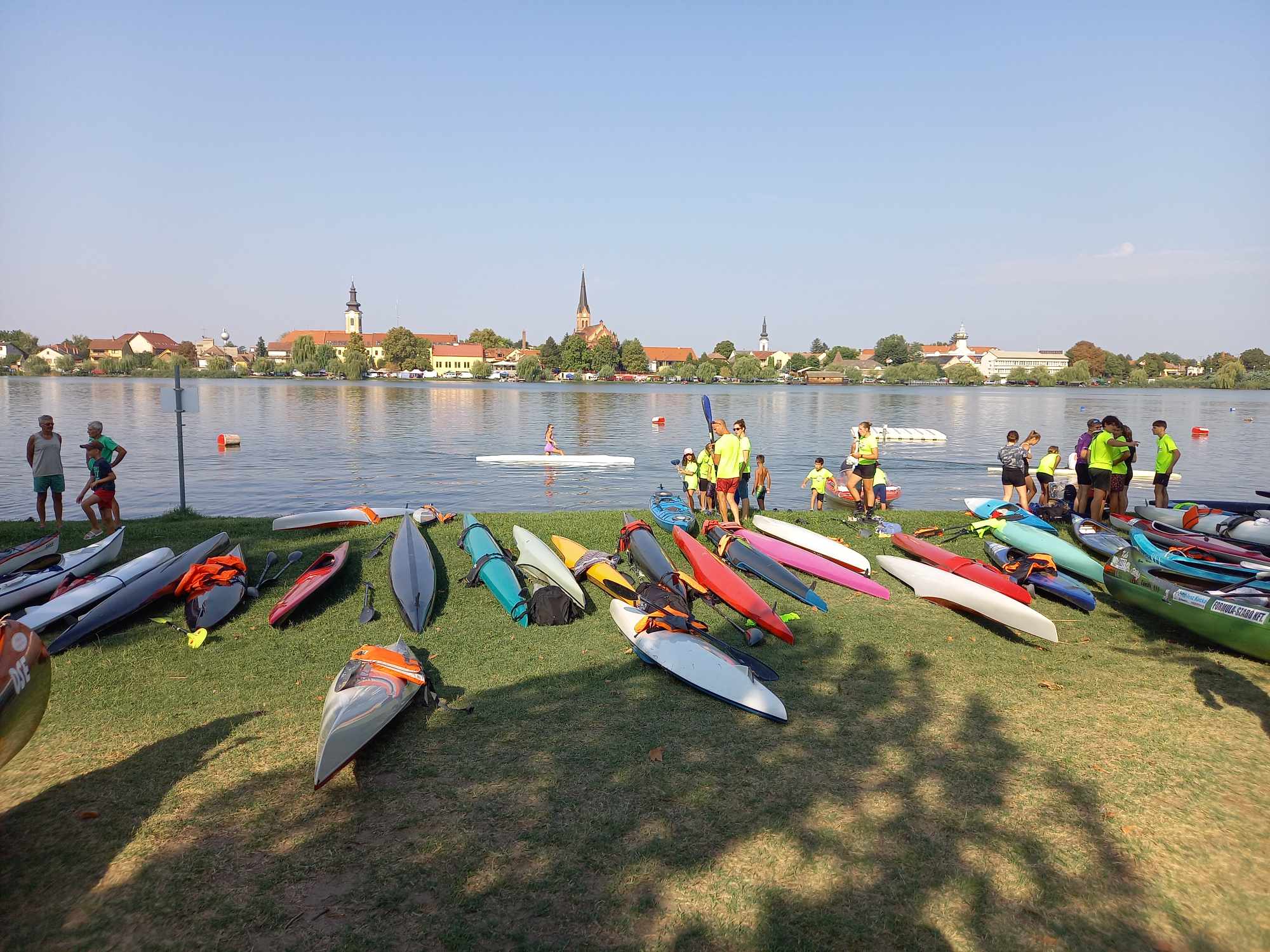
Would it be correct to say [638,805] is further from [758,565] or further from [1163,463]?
[1163,463]

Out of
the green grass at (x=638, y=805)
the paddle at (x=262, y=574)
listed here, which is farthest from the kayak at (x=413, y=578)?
the paddle at (x=262, y=574)

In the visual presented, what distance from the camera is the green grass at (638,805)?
352cm

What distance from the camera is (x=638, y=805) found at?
4.43m

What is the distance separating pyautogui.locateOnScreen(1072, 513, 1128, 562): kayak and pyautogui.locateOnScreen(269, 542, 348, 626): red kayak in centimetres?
1011

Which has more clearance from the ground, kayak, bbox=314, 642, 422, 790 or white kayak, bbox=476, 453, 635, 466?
white kayak, bbox=476, 453, 635, 466

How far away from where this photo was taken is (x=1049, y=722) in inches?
222

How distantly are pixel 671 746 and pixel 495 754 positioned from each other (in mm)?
1205

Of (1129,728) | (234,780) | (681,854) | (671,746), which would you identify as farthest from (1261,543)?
(234,780)

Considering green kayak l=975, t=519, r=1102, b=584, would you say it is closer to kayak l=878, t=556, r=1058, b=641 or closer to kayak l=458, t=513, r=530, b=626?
kayak l=878, t=556, r=1058, b=641

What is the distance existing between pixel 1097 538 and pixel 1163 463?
3.23 m

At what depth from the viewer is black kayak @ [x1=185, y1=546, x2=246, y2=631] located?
23.3ft

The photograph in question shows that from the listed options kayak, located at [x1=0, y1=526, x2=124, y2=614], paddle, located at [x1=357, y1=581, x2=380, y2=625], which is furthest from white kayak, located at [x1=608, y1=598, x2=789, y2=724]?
kayak, located at [x1=0, y1=526, x2=124, y2=614]

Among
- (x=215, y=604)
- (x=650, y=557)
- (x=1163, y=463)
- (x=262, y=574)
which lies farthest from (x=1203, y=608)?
(x=262, y=574)

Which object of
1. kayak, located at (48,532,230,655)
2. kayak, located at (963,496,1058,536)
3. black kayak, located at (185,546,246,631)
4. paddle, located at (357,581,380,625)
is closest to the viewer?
kayak, located at (48,532,230,655)
